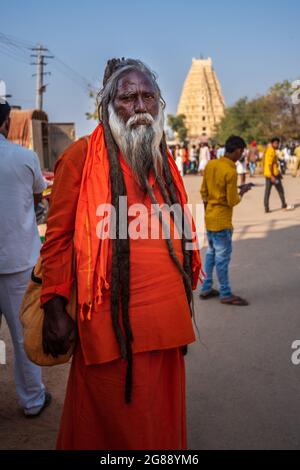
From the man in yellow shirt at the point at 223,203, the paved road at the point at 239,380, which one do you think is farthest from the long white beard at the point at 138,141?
the man in yellow shirt at the point at 223,203

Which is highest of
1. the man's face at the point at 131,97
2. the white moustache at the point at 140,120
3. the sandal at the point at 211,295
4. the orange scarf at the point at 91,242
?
the man's face at the point at 131,97

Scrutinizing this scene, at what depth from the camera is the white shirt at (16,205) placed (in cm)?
275

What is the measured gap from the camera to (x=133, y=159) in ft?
7.00

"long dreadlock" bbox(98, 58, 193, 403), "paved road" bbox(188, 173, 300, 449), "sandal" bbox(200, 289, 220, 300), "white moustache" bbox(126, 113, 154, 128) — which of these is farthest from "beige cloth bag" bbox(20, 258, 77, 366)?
"sandal" bbox(200, 289, 220, 300)

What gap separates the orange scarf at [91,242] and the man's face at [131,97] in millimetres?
283

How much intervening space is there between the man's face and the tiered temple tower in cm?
9114

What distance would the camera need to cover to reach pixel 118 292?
2.02 metres

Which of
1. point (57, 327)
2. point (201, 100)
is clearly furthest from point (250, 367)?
point (201, 100)

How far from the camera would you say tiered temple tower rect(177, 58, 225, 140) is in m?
97.2

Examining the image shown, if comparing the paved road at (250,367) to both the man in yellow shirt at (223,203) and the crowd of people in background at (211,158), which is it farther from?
the crowd of people in background at (211,158)

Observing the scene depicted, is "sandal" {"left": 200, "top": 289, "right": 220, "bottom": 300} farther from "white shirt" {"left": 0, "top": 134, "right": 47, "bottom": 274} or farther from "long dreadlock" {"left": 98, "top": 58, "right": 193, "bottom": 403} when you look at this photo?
"long dreadlock" {"left": 98, "top": 58, "right": 193, "bottom": 403}

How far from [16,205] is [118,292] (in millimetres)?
1111

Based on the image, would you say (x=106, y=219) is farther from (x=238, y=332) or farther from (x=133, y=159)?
(x=238, y=332)
